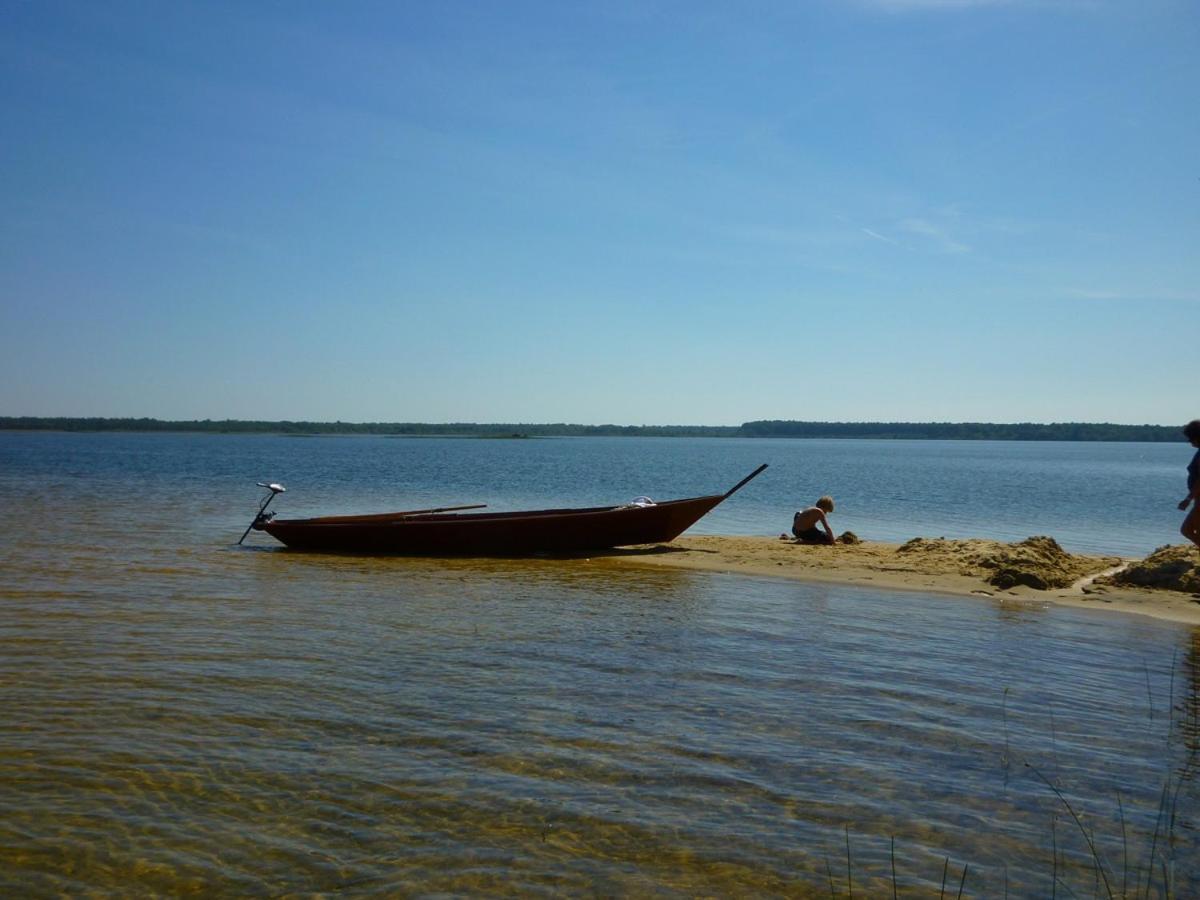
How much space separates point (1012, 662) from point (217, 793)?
6.90 m

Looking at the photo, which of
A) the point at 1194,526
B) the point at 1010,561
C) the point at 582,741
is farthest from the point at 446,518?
the point at 1194,526

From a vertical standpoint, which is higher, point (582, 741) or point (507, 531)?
point (507, 531)

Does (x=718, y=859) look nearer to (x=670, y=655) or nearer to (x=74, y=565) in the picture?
(x=670, y=655)

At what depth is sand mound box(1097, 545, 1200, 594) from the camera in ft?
41.2

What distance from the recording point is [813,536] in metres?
17.8

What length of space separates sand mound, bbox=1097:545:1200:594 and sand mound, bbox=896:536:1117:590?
0.67 meters

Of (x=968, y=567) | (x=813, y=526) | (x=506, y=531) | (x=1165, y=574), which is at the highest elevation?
(x=813, y=526)

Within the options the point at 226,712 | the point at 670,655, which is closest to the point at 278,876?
the point at 226,712

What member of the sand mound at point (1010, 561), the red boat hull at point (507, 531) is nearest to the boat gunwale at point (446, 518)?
the red boat hull at point (507, 531)

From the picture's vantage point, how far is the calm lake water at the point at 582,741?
175 inches

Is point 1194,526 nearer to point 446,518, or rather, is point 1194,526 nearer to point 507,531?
point 507,531

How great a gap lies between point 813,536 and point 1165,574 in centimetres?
616

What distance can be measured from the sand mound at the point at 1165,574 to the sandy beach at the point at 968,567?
2 cm

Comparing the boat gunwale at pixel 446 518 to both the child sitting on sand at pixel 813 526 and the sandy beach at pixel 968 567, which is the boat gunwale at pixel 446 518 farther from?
the child sitting on sand at pixel 813 526
